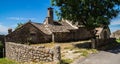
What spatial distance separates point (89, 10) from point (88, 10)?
0.35m

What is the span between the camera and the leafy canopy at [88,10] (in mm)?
29983

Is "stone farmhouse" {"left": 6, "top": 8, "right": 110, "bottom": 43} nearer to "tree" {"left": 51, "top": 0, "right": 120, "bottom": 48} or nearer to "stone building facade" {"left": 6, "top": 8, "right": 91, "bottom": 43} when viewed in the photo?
"stone building facade" {"left": 6, "top": 8, "right": 91, "bottom": 43}

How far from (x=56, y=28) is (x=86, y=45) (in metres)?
15.2

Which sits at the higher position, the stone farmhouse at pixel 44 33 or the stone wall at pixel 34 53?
the stone farmhouse at pixel 44 33

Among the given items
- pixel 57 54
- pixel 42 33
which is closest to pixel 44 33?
pixel 42 33

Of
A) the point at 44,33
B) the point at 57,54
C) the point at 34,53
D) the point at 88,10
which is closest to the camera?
the point at 57,54

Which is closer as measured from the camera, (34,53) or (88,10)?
(34,53)

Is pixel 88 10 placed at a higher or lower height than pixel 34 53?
higher

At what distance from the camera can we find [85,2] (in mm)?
29938

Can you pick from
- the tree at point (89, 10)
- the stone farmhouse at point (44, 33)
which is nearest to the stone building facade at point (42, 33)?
the stone farmhouse at point (44, 33)

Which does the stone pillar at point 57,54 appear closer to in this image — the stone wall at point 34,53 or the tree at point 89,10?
the stone wall at point 34,53

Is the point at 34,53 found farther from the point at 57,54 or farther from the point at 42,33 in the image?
the point at 42,33

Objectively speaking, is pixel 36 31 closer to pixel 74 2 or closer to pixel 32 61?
pixel 74 2

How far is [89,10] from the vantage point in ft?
103
